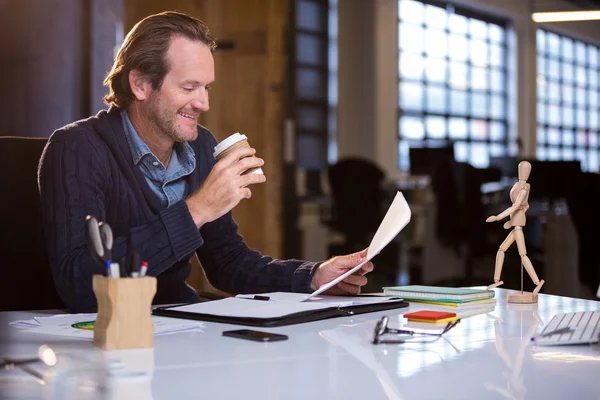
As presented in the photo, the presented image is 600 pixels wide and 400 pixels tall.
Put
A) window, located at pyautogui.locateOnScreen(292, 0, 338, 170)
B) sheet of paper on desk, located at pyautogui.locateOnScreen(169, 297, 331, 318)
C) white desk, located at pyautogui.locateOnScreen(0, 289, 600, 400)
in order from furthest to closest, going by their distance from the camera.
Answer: window, located at pyautogui.locateOnScreen(292, 0, 338, 170)
sheet of paper on desk, located at pyautogui.locateOnScreen(169, 297, 331, 318)
white desk, located at pyautogui.locateOnScreen(0, 289, 600, 400)

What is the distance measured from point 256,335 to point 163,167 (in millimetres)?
756

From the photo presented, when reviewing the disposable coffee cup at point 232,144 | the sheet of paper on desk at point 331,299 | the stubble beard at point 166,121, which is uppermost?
the stubble beard at point 166,121

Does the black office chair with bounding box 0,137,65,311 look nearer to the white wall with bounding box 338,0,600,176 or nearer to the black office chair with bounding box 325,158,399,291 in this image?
the black office chair with bounding box 325,158,399,291

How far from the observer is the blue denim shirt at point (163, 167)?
1.62 m

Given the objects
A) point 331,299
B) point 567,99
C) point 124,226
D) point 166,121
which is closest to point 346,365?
point 331,299

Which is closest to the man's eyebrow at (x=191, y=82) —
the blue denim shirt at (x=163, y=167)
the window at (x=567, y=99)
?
the blue denim shirt at (x=163, y=167)

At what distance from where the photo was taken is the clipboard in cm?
110

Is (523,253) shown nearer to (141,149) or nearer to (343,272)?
(343,272)

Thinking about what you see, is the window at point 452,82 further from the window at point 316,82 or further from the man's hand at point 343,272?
the man's hand at point 343,272

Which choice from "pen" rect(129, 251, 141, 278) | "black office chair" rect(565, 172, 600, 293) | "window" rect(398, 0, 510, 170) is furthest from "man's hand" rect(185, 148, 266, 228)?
"window" rect(398, 0, 510, 170)

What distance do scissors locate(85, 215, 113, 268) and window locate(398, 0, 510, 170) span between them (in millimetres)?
7833

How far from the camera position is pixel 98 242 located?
0.92 m

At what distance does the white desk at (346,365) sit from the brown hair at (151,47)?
77 cm

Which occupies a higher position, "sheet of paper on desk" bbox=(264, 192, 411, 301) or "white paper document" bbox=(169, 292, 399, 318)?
"sheet of paper on desk" bbox=(264, 192, 411, 301)
